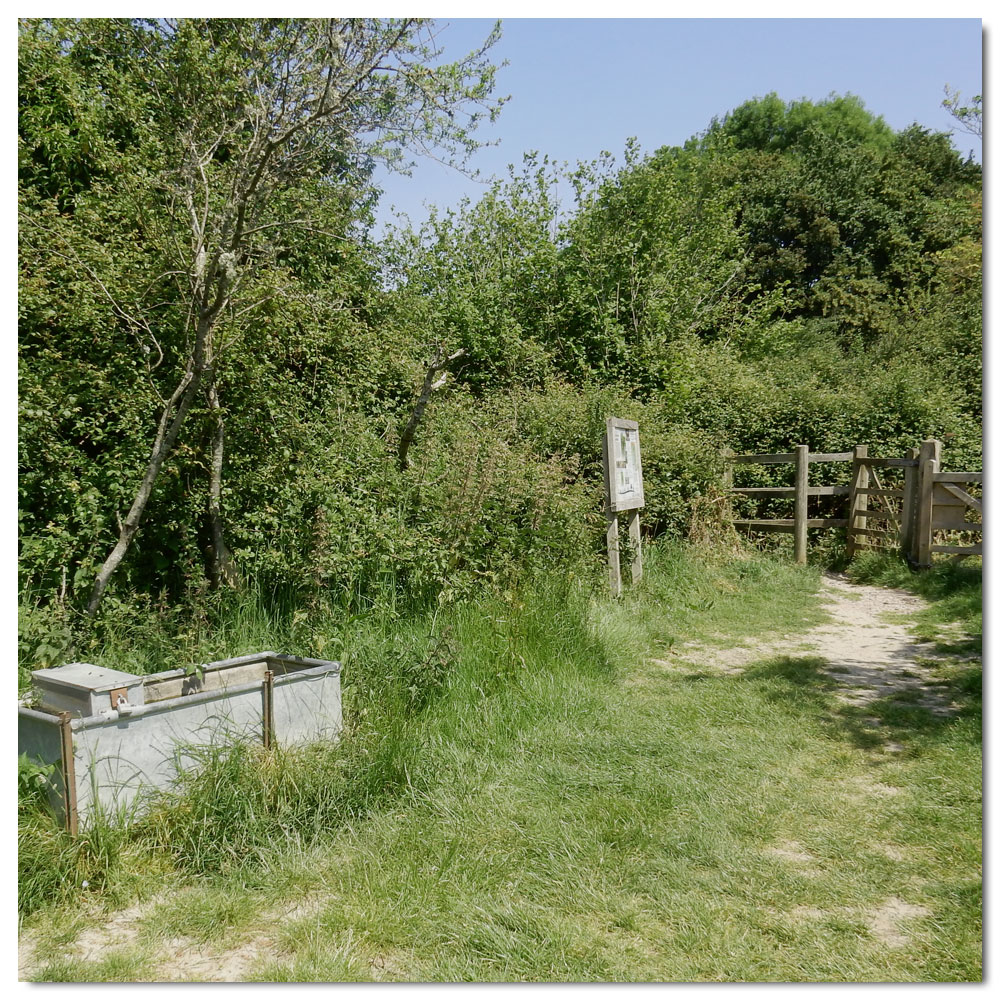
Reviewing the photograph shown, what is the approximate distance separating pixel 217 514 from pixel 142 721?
8.44 ft

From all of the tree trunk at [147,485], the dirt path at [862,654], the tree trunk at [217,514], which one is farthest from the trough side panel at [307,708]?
the dirt path at [862,654]

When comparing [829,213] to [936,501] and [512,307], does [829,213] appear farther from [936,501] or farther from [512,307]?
[936,501]

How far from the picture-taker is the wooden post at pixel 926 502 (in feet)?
33.4

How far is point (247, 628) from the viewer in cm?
510

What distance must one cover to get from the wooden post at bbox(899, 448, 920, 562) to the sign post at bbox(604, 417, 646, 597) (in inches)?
162

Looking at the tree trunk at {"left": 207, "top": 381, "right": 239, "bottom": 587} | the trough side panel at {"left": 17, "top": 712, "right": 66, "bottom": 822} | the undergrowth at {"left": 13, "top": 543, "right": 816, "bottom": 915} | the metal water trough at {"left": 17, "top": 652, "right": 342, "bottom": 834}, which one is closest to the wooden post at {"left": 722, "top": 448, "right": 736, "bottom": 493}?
the undergrowth at {"left": 13, "top": 543, "right": 816, "bottom": 915}

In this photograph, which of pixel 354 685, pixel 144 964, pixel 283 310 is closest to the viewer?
pixel 144 964

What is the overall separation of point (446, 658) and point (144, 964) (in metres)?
2.21

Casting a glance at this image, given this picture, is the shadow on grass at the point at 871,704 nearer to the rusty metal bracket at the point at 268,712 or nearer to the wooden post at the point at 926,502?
the rusty metal bracket at the point at 268,712

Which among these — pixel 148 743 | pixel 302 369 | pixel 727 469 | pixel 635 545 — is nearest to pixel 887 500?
pixel 727 469

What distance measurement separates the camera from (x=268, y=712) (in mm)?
3742

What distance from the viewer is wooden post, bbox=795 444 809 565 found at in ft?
36.9

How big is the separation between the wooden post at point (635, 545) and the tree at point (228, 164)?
4.18 meters

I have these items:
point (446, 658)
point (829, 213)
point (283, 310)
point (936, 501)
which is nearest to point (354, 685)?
point (446, 658)
